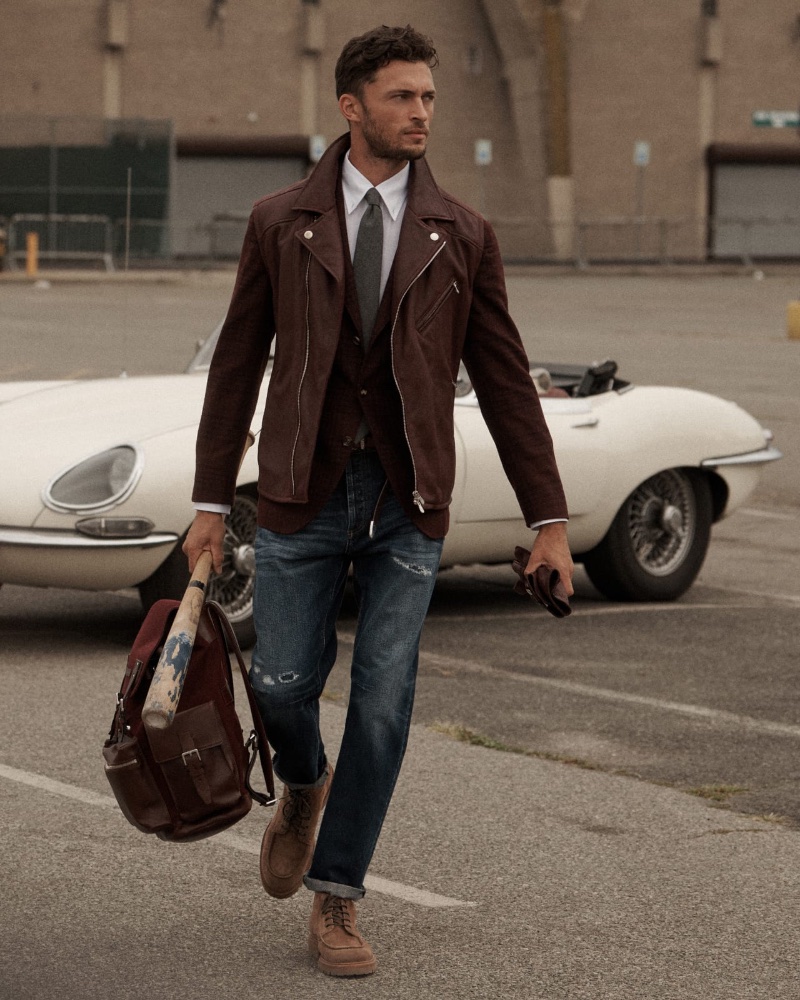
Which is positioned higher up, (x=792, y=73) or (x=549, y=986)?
(x=792, y=73)

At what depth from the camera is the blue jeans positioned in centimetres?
400

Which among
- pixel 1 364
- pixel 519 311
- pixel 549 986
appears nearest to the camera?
pixel 549 986

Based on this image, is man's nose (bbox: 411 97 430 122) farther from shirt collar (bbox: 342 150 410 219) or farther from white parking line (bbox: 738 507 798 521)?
white parking line (bbox: 738 507 798 521)

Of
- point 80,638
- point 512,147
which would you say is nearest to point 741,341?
point 80,638

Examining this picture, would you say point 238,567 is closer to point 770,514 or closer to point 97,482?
point 97,482

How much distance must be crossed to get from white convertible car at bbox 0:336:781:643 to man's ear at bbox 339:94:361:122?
3449mm

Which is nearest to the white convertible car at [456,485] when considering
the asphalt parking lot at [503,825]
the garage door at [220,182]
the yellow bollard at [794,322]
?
the asphalt parking lot at [503,825]

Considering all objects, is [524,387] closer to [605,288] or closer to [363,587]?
[363,587]

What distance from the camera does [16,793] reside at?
5.40 meters

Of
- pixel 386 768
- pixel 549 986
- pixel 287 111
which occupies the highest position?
pixel 287 111

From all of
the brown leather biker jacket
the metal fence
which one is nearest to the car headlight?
the brown leather biker jacket

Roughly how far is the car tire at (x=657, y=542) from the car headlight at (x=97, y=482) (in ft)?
8.03

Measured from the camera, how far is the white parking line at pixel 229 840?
4555mm

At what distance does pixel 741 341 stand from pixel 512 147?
1099 inches
